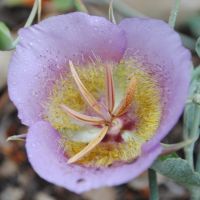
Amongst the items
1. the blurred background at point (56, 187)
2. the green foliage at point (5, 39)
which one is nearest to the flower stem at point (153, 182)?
the green foliage at point (5, 39)

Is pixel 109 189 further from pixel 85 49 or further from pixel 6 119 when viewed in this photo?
pixel 85 49

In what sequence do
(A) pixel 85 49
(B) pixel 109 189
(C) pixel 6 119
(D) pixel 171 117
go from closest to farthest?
(D) pixel 171 117
(A) pixel 85 49
(B) pixel 109 189
(C) pixel 6 119

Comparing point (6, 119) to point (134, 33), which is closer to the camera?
point (134, 33)

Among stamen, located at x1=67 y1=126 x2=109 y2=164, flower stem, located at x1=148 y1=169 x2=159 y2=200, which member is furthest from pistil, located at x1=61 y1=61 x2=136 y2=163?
flower stem, located at x1=148 y1=169 x2=159 y2=200

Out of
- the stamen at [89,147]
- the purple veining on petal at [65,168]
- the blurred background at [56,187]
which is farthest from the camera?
the blurred background at [56,187]

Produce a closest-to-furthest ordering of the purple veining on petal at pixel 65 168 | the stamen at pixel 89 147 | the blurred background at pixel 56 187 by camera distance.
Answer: the purple veining on petal at pixel 65 168 < the stamen at pixel 89 147 < the blurred background at pixel 56 187

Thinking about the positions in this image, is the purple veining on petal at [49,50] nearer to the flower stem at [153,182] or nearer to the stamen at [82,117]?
the stamen at [82,117]

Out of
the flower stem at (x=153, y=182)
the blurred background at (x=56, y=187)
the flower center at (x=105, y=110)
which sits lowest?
the blurred background at (x=56, y=187)

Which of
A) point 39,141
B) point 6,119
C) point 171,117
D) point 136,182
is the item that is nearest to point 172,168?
point 171,117
